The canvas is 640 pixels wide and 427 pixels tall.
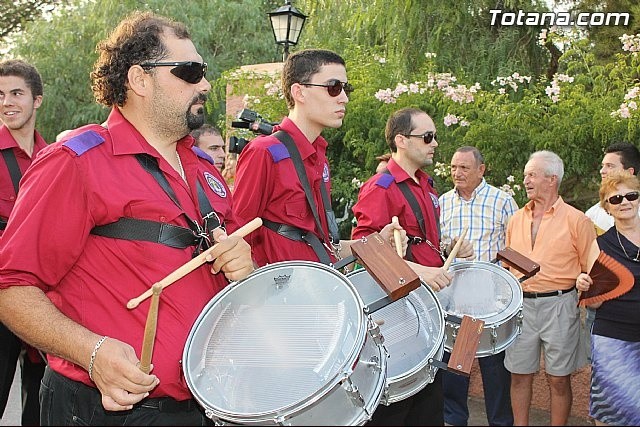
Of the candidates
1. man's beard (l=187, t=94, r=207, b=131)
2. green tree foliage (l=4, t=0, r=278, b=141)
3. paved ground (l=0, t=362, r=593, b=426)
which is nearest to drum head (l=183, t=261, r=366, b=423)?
man's beard (l=187, t=94, r=207, b=131)

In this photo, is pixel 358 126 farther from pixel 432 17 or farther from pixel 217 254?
pixel 217 254

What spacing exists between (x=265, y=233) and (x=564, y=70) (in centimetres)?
559

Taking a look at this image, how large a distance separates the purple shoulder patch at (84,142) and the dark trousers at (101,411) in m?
0.74

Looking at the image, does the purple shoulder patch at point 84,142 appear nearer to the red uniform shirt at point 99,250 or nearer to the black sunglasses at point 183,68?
the red uniform shirt at point 99,250

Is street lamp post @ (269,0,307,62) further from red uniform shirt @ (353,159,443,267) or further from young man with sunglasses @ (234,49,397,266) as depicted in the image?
young man with sunglasses @ (234,49,397,266)

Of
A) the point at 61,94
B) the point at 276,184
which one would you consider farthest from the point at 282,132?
the point at 61,94

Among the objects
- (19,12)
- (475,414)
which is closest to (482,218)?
(475,414)

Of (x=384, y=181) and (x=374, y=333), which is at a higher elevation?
(x=374, y=333)

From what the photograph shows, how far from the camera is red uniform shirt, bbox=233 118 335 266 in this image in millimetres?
3711

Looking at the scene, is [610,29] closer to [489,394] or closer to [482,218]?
[482,218]

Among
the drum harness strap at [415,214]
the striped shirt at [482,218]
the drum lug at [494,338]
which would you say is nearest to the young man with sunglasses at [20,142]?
the drum harness strap at [415,214]

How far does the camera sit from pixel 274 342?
2.24 m

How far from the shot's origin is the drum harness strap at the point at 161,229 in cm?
229

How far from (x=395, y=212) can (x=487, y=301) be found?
0.78m
